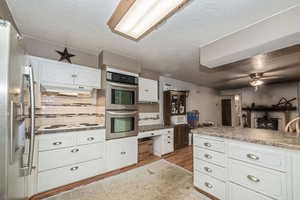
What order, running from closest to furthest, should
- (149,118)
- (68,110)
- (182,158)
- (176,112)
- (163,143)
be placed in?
1. (68,110)
2. (182,158)
3. (163,143)
4. (149,118)
5. (176,112)

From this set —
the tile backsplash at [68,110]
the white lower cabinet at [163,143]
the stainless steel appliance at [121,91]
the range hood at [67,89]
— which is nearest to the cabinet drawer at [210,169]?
the white lower cabinet at [163,143]

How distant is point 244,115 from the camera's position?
6254 millimetres

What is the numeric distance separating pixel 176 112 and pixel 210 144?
242 cm

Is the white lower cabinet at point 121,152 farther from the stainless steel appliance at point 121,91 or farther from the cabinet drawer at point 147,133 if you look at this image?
the stainless steel appliance at point 121,91

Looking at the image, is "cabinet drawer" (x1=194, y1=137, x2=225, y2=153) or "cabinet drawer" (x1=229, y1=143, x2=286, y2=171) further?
"cabinet drawer" (x1=194, y1=137, x2=225, y2=153)

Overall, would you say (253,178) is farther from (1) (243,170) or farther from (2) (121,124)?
(2) (121,124)

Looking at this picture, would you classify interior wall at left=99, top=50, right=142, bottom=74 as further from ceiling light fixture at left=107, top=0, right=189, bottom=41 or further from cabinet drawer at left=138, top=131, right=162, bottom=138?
cabinet drawer at left=138, top=131, right=162, bottom=138

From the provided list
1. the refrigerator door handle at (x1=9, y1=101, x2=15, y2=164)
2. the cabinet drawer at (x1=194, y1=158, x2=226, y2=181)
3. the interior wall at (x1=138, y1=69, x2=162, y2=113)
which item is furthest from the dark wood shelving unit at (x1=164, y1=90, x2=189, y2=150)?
the refrigerator door handle at (x1=9, y1=101, x2=15, y2=164)

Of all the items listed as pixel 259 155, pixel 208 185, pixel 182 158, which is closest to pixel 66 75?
pixel 208 185

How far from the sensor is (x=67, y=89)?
7.45 feet

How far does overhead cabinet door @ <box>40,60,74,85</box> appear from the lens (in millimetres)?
1970

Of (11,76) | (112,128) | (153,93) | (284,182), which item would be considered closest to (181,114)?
(153,93)

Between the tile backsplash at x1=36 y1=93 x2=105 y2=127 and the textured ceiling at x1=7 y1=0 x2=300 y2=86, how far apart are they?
3.25 feet

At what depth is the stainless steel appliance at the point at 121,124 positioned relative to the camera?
2.44m
